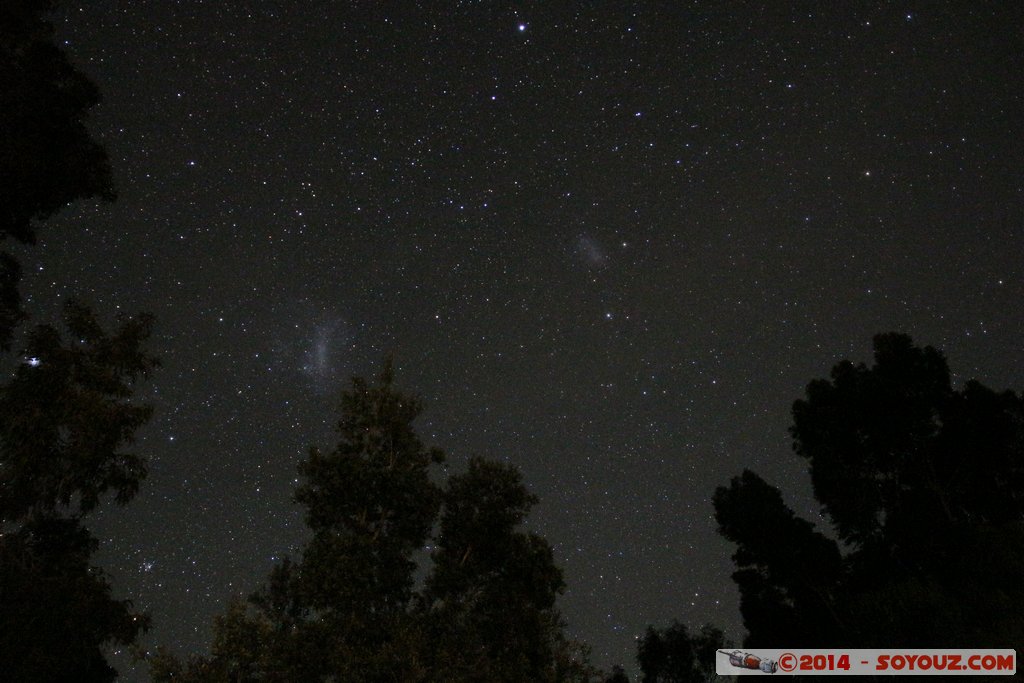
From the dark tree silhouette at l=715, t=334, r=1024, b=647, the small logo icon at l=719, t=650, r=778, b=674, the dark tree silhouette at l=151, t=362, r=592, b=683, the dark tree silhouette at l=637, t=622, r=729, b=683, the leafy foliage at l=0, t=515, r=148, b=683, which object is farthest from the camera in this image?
the dark tree silhouette at l=637, t=622, r=729, b=683

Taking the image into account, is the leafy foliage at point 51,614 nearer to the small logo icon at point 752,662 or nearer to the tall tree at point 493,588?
the tall tree at point 493,588

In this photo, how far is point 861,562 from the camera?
21.2m

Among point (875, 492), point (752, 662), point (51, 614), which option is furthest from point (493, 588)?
point (875, 492)

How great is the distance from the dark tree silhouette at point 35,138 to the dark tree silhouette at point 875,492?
66.0 ft

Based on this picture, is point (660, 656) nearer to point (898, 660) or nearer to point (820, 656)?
point (820, 656)

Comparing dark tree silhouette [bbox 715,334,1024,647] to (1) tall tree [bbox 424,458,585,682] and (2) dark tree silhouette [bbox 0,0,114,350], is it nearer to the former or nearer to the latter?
(1) tall tree [bbox 424,458,585,682]

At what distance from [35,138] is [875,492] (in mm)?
23159

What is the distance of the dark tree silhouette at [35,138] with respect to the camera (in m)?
10.0

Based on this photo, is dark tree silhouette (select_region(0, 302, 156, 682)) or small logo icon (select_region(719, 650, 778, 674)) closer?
dark tree silhouette (select_region(0, 302, 156, 682))

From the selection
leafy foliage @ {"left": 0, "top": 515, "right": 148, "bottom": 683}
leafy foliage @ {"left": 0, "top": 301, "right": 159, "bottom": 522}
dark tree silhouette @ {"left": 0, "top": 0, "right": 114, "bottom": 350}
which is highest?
dark tree silhouette @ {"left": 0, "top": 0, "right": 114, "bottom": 350}

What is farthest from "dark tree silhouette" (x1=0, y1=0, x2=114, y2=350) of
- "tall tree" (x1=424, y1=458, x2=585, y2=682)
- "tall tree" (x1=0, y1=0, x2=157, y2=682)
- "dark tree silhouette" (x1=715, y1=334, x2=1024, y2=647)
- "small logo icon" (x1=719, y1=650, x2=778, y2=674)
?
"dark tree silhouette" (x1=715, y1=334, x2=1024, y2=647)

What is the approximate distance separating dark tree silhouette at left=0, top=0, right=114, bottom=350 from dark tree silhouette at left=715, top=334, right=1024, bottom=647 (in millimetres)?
20111

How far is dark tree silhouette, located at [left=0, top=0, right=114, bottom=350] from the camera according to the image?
32.8ft

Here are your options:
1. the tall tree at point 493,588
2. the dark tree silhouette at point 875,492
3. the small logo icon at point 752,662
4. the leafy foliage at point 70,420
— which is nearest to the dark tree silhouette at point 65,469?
the leafy foliage at point 70,420
